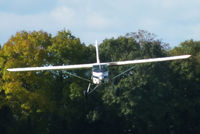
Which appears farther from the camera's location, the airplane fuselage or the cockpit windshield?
the cockpit windshield

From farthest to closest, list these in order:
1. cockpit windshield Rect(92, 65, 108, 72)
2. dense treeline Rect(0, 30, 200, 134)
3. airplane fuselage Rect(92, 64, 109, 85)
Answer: dense treeline Rect(0, 30, 200, 134) → cockpit windshield Rect(92, 65, 108, 72) → airplane fuselage Rect(92, 64, 109, 85)

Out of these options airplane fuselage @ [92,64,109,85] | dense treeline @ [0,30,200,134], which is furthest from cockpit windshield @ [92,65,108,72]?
dense treeline @ [0,30,200,134]

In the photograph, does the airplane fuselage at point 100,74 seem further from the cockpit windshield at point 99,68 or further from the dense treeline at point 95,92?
the dense treeline at point 95,92

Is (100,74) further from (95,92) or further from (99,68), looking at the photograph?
(95,92)

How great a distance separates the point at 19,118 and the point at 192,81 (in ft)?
63.6

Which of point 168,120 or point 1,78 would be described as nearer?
point 1,78

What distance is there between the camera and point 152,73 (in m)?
43.5

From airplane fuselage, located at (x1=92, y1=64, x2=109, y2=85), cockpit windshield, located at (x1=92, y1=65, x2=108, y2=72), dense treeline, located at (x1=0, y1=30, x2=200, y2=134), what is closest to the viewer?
airplane fuselage, located at (x1=92, y1=64, x2=109, y2=85)

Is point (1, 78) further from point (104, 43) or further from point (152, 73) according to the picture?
point (152, 73)

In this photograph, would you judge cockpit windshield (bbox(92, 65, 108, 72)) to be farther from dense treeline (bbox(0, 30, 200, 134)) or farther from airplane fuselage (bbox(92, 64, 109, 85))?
dense treeline (bbox(0, 30, 200, 134))

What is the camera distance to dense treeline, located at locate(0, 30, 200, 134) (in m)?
42.3

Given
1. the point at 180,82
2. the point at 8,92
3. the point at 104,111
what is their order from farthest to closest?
the point at 180,82 < the point at 104,111 < the point at 8,92

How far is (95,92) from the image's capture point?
45031mm

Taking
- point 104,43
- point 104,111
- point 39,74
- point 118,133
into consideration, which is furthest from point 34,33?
point 118,133
